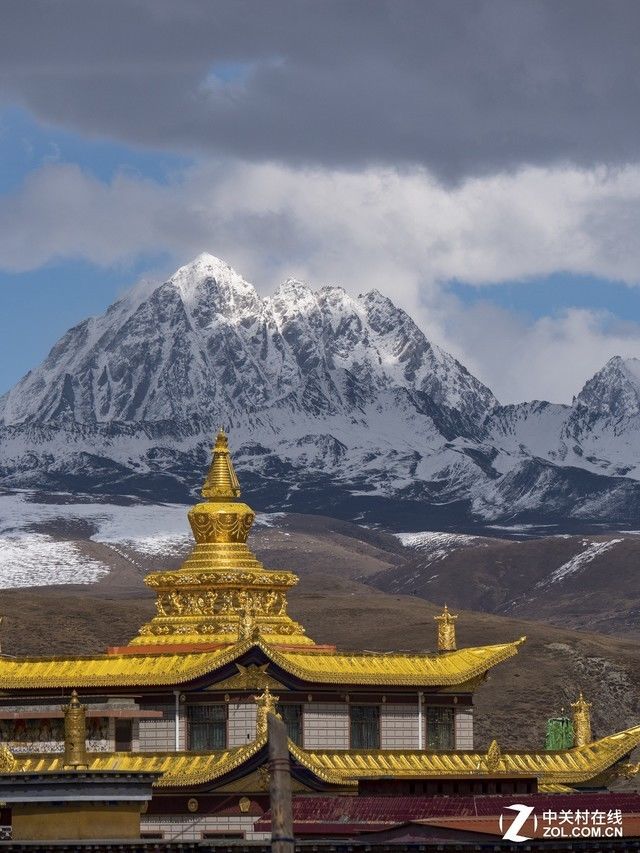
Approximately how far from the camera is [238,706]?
56.9m

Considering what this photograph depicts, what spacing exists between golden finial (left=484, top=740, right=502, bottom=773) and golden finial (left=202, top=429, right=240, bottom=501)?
969 centimetres

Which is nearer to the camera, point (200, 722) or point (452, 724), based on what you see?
point (200, 722)

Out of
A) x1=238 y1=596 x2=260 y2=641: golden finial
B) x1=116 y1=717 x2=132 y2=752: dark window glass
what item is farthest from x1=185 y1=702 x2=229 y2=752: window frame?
x1=238 y1=596 x2=260 y2=641: golden finial

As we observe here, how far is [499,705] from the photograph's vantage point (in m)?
160

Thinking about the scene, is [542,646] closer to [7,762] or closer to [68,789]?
[7,762]

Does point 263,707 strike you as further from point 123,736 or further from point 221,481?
point 221,481

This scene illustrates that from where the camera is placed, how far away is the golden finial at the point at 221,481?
62.2 m

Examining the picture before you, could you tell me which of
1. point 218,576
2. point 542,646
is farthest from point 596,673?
point 218,576

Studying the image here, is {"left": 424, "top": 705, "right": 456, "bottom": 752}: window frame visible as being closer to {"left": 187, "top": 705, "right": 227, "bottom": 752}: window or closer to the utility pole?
{"left": 187, "top": 705, "right": 227, "bottom": 752}: window

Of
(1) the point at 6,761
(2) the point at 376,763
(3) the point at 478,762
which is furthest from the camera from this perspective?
(3) the point at 478,762

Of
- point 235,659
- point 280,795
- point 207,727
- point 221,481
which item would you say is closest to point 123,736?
point 207,727

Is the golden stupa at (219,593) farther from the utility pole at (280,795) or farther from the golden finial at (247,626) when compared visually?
the utility pole at (280,795)

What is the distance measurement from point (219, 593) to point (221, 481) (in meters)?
3.54

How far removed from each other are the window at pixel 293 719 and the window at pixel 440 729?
358 cm
